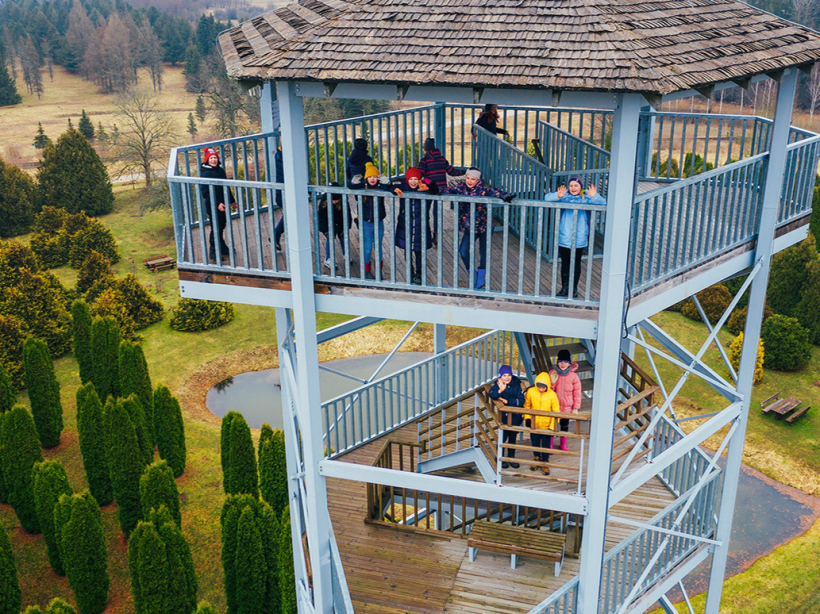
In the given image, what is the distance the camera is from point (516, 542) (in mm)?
12969

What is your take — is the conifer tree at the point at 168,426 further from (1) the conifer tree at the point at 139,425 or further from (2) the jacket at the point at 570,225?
(2) the jacket at the point at 570,225

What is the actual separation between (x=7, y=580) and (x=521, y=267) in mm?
18132

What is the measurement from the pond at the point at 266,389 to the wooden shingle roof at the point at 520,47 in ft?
83.2

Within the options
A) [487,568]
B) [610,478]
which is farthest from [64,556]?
[610,478]

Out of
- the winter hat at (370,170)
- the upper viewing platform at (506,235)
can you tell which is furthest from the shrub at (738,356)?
the winter hat at (370,170)

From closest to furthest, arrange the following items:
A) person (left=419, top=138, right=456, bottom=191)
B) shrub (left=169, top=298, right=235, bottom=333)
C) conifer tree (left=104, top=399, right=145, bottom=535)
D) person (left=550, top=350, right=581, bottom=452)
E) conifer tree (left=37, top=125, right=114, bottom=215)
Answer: person (left=550, top=350, right=581, bottom=452)
person (left=419, top=138, right=456, bottom=191)
conifer tree (left=104, top=399, right=145, bottom=535)
shrub (left=169, top=298, right=235, bottom=333)
conifer tree (left=37, top=125, right=114, bottom=215)

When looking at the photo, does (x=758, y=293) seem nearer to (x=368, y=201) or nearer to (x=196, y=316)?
(x=368, y=201)

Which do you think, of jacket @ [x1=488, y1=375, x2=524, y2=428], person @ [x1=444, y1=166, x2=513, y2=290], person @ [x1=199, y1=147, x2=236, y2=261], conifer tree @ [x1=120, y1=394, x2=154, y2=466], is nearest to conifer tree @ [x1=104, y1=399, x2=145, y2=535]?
conifer tree @ [x1=120, y1=394, x2=154, y2=466]

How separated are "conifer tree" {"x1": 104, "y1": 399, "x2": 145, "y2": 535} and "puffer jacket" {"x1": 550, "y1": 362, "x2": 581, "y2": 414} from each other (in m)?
17.3

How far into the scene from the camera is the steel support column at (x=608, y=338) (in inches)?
347

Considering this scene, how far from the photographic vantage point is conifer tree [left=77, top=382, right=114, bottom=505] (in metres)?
26.3

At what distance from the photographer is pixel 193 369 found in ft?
126

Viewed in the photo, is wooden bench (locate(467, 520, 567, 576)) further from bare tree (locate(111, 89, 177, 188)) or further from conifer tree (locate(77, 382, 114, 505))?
bare tree (locate(111, 89, 177, 188))

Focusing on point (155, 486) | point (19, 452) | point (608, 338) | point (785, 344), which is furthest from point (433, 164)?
point (785, 344)
